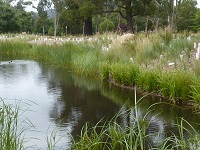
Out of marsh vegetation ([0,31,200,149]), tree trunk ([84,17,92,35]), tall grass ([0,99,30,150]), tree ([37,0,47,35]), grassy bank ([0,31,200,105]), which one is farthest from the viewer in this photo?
tree ([37,0,47,35])

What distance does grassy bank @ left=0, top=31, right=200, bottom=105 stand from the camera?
652cm

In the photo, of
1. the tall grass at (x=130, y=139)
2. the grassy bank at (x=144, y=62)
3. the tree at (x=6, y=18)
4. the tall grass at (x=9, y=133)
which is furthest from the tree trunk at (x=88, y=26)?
the tall grass at (x=9, y=133)

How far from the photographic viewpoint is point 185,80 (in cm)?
639

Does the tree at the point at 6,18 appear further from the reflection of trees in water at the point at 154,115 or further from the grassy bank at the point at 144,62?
the reflection of trees in water at the point at 154,115

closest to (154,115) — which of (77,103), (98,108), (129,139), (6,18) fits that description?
(98,108)

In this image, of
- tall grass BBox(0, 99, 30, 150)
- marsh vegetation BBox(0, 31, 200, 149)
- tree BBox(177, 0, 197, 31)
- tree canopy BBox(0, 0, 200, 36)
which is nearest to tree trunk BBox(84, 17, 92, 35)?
tree canopy BBox(0, 0, 200, 36)

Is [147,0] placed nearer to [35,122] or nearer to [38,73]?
[38,73]

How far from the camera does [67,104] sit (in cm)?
689

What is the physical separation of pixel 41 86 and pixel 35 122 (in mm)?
3636

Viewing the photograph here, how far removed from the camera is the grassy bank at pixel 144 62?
6524 mm

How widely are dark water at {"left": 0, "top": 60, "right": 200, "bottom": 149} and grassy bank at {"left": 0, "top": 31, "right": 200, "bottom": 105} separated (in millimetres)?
336

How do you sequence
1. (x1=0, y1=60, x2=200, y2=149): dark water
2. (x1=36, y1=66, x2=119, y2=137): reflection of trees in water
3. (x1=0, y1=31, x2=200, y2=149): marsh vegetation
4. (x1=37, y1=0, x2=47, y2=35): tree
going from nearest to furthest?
(x1=0, y1=60, x2=200, y2=149): dark water
(x1=36, y1=66, x2=119, y2=137): reflection of trees in water
(x1=0, y1=31, x2=200, y2=149): marsh vegetation
(x1=37, y1=0, x2=47, y2=35): tree

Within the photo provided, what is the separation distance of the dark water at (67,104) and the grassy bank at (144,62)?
336mm

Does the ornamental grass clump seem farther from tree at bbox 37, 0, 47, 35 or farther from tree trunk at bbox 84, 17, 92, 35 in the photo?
tree at bbox 37, 0, 47, 35
